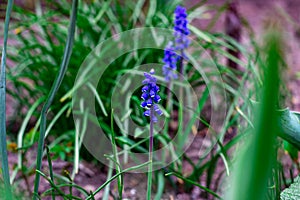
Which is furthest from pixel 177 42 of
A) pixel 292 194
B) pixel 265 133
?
pixel 265 133

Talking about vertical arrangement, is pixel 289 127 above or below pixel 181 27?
below

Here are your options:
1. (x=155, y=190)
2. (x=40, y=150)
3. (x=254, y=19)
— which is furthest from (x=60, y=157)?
(x=254, y=19)

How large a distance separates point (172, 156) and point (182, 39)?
1.60 ft

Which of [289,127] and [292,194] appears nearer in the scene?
[292,194]

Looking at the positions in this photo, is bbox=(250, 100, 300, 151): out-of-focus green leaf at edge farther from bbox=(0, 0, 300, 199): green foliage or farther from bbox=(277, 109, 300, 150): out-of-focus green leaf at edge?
bbox=(0, 0, 300, 199): green foliage

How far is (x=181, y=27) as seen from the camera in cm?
192

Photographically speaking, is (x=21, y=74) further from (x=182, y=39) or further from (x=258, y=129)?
(x=258, y=129)

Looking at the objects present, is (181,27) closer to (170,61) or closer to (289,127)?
(170,61)

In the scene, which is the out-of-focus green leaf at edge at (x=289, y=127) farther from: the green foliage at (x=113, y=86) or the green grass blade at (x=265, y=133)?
the green grass blade at (x=265, y=133)

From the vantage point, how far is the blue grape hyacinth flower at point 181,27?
1.88 m

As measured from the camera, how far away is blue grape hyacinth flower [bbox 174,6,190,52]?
1.88 m

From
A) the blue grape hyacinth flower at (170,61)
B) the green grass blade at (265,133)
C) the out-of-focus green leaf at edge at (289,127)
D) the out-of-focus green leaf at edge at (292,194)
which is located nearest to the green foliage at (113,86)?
the blue grape hyacinth flower at (170,61)

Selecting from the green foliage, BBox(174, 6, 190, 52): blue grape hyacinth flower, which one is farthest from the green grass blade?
BBox(174, 6, 190, 52): blue grape hyacinth flower

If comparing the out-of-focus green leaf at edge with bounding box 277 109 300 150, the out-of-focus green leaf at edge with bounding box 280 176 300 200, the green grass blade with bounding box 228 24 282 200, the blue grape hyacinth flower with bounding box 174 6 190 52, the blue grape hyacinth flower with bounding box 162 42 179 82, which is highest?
the blue grape hyacinth flower with bounding box 174 6 190 52
